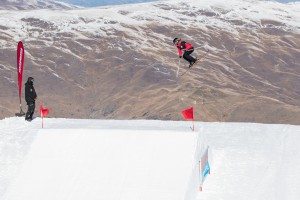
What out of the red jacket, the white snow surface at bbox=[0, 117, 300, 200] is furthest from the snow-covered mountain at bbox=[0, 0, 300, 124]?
the white snow surface at bbox=[0, 117, 300, 200]

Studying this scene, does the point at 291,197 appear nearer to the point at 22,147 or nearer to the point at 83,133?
the point at 83,133

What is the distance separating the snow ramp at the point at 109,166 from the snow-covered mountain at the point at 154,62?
4889 cm

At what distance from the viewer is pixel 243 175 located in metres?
15.3

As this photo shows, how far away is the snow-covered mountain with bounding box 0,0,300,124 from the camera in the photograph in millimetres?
71250

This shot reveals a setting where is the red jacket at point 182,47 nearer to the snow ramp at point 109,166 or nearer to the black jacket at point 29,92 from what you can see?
the black jacket at point 29,92

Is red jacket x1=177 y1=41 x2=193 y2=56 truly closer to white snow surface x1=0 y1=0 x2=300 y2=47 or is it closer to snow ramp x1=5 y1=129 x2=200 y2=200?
snow ramp x1=5 y1=129 x2=200 y2=200

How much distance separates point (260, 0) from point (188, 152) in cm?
14712

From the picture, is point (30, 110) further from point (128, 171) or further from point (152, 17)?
point (152, 17)

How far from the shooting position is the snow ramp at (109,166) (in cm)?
1231

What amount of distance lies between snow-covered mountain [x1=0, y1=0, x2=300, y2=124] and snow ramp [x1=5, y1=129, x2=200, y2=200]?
48894mm

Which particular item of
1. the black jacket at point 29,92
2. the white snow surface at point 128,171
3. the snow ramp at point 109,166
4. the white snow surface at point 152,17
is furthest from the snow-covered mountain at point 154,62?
the snow ramp at point 109,166

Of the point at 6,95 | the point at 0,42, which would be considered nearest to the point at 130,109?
the point at 6,95

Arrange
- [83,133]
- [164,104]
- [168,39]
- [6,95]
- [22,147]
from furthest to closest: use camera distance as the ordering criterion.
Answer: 1. [168,39]
2. [6,95]
3. [164,104]
4. [22,147]
5. [83,133]

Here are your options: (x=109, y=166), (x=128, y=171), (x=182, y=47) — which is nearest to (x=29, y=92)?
(x=182, y=47)
